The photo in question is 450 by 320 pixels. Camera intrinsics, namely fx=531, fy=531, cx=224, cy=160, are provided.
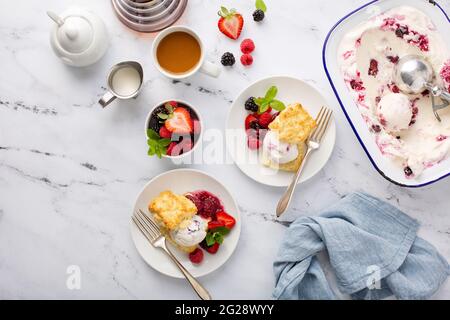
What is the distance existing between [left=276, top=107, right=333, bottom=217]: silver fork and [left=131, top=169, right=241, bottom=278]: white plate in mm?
166

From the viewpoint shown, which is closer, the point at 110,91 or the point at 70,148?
the point at 110,91

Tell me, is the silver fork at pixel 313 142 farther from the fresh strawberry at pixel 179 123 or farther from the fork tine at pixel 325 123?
the fresh strawberry at pixel 179 123

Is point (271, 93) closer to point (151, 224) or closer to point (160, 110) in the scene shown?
point (160, 110)

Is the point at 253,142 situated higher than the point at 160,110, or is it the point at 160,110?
the point at 160,110

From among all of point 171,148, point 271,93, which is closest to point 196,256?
point 171,148

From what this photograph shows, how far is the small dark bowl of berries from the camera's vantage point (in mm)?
1755

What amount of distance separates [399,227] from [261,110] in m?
0.63

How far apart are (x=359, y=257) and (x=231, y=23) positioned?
0.92 m

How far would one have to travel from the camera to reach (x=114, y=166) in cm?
189

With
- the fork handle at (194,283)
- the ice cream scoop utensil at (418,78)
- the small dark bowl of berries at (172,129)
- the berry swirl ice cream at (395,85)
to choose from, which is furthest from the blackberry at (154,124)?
the ice cream scoop utensil at (418,78)
